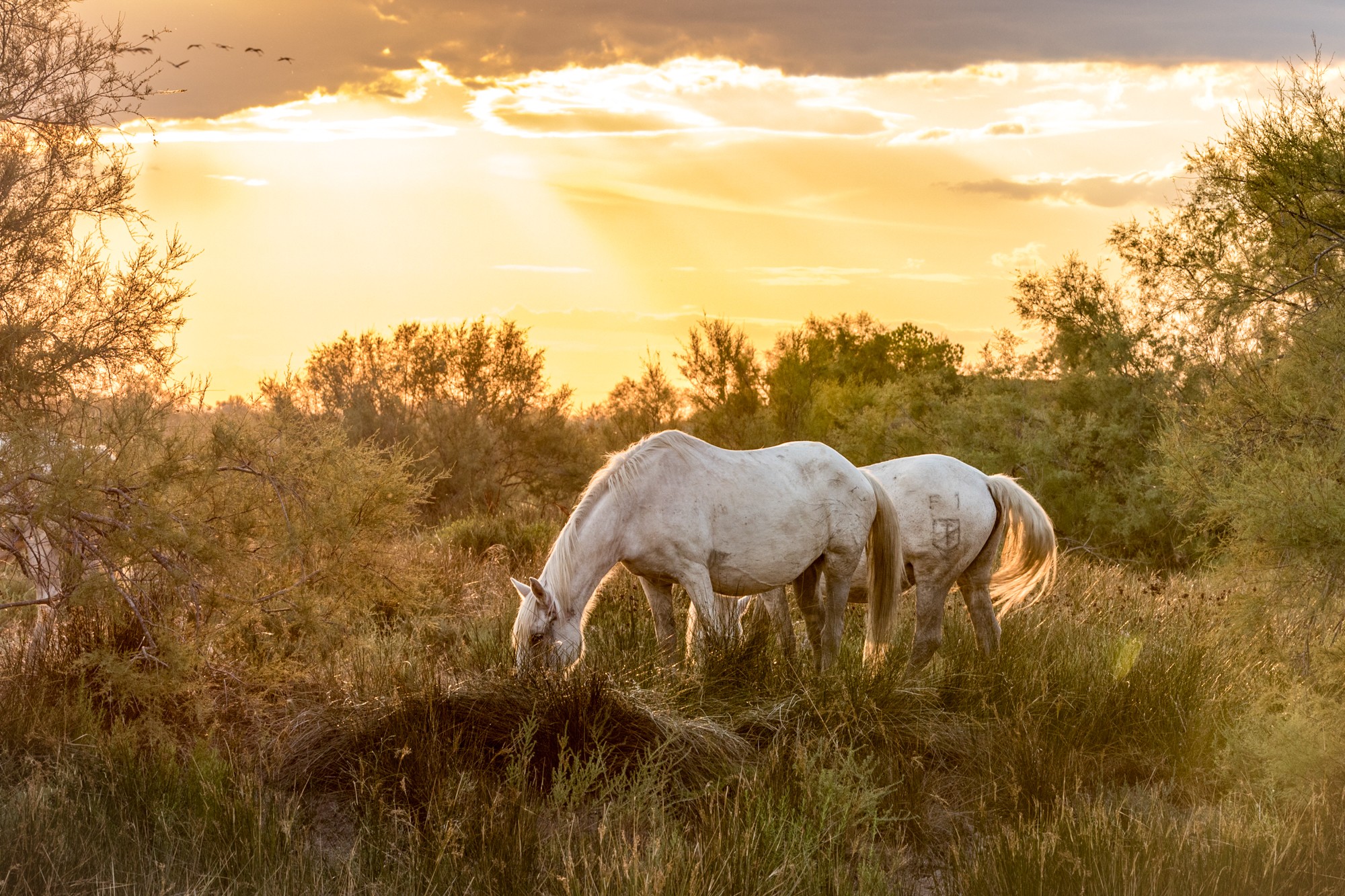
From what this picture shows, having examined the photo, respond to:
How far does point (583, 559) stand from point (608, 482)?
1.69 feet

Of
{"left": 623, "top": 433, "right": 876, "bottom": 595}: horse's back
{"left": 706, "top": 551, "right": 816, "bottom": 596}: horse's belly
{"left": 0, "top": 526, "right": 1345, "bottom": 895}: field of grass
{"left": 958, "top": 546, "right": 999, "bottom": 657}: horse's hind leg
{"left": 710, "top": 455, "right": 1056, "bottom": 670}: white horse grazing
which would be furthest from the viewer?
{"left": 958, "top": 546, "right": 999, "bottom": 657}: horse's hind leg

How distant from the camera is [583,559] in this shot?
21.2ft

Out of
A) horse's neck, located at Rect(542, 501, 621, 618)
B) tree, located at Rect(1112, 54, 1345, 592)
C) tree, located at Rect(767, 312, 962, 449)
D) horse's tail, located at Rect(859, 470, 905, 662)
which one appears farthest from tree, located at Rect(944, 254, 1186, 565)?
horse's neck, located at Rect(542, 501, 621, 618)

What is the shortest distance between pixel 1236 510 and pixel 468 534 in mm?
10126

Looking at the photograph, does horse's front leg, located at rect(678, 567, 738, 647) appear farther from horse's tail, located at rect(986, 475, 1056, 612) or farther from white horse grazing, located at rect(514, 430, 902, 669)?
horse's tail, located at rect(986, 475, 1056, 612)

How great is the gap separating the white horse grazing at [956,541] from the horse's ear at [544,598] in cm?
207

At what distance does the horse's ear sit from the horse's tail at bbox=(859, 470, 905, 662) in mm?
2461

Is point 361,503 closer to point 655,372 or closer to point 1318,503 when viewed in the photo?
point 1318,503

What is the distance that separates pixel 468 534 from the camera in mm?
14117

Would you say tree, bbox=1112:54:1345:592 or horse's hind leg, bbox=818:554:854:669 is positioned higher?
tree, bbox=1112:54:1345:592

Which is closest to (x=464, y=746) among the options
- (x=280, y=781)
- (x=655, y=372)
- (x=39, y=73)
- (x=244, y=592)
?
(x=280, y=781)

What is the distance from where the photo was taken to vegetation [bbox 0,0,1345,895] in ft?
14.2

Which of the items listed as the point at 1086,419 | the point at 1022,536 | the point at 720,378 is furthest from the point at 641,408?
the point at 1022,536

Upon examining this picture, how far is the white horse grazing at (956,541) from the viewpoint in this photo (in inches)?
317
